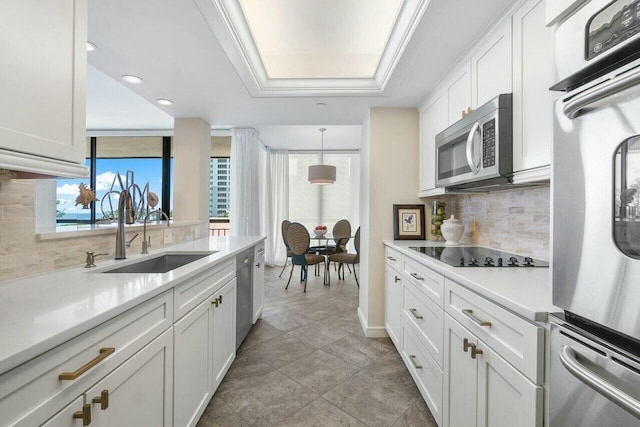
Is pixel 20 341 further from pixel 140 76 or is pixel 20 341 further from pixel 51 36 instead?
pixel 140 76

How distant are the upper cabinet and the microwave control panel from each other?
70.8 inches

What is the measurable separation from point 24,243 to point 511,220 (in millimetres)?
2623

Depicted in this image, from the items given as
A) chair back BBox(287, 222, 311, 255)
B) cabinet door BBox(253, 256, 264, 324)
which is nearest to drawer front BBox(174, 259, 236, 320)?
cabinet door BBox(253, 256, 264, 324)

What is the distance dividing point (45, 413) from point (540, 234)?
213 centimetres

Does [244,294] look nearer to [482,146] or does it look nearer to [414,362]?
[414,362]

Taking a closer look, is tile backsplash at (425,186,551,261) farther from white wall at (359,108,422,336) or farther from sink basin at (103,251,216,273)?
sink basin at (103,251,216,273)

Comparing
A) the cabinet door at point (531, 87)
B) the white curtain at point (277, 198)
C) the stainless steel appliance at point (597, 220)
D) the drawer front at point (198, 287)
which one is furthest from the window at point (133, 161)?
the stainless steel appliance at point (597, 220)

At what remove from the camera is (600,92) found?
2.01ft

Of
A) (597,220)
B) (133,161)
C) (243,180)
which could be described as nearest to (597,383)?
(597,220)

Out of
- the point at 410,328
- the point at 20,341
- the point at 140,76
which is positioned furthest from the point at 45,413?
the point at 140,76

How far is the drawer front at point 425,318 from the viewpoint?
5.10ft

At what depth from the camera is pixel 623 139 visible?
0.60 metres

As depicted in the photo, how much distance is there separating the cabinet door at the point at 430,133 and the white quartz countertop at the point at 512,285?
1.08 meters

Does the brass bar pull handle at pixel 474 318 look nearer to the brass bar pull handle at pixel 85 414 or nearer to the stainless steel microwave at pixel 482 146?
the stainless steel microwave at pixel 482 146
